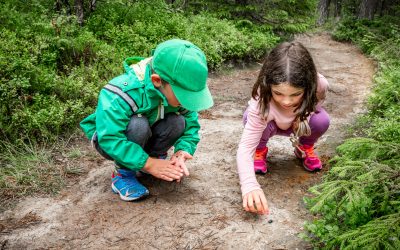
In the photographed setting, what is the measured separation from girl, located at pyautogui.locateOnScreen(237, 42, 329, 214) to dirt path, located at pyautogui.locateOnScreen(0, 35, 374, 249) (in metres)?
0.20

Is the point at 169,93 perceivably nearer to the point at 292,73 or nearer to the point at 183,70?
the point at 183,70

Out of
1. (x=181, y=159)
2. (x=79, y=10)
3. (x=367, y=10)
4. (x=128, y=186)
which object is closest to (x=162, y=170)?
(x=181, y=159)

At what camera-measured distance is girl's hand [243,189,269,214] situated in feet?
8.05

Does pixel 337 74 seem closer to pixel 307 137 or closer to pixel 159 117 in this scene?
pixel 307 137

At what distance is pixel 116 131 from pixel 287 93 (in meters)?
1.27

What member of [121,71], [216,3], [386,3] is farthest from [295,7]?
[386,3]

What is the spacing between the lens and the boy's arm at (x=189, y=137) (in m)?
2.94

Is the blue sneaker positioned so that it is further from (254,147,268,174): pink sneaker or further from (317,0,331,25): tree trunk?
(317,0,331,25): tree trunk

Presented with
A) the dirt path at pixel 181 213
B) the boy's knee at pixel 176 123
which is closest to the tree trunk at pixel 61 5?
the dirt path at pixel 181 213

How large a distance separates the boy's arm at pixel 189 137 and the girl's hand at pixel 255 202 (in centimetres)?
68

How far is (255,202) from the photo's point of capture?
8.11 ft

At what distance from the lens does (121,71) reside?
4.96 meters

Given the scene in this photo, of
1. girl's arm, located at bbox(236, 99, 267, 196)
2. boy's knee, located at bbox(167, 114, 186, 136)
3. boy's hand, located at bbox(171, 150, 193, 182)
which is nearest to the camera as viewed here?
girl's arm, located at bbox(236, 99, 267, 196)

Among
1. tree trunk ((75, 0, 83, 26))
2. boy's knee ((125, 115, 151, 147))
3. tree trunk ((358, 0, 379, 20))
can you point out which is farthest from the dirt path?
tree trunk ((358, 0, 379, 20))
